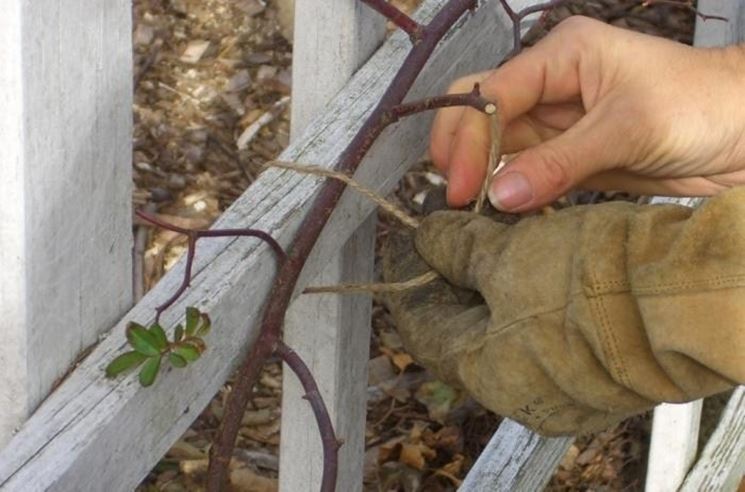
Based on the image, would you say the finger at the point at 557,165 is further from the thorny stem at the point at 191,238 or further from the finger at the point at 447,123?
the thorny stem at the point at 191,238

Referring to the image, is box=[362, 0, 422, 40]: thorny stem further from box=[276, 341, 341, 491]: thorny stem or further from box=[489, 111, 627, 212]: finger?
box=[276, 341, 341, 491]: thorny stem

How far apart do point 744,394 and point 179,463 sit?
1.29 m

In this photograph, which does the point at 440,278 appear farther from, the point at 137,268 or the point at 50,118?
the point at 137,268

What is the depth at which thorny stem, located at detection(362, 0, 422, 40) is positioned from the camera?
1624mm

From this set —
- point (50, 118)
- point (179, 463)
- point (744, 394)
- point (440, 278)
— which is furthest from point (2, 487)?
point (744, 394)

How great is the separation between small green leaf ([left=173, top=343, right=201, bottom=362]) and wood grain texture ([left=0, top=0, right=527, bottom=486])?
45mm

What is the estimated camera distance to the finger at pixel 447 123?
1.72 meters

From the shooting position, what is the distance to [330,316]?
6.10 feet

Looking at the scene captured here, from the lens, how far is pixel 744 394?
3223 mm

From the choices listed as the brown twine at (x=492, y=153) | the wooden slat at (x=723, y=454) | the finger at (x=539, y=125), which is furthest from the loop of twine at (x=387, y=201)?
the wooden slat at (x=723, y=454)

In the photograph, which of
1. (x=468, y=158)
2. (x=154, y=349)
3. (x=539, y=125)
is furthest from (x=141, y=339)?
(x=539, y=125)

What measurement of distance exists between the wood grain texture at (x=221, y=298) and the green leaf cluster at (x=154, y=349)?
0.02m

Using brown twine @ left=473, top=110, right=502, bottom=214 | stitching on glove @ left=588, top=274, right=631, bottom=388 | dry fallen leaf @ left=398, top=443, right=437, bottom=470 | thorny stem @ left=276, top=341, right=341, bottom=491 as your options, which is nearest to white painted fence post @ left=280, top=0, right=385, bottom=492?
brown twine @ left=473, top=110, right=502, bottom=214

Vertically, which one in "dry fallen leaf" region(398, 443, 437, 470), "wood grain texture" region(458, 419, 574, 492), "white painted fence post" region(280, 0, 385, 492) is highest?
"white painted fence post" region(280, 0, 385, 492)
